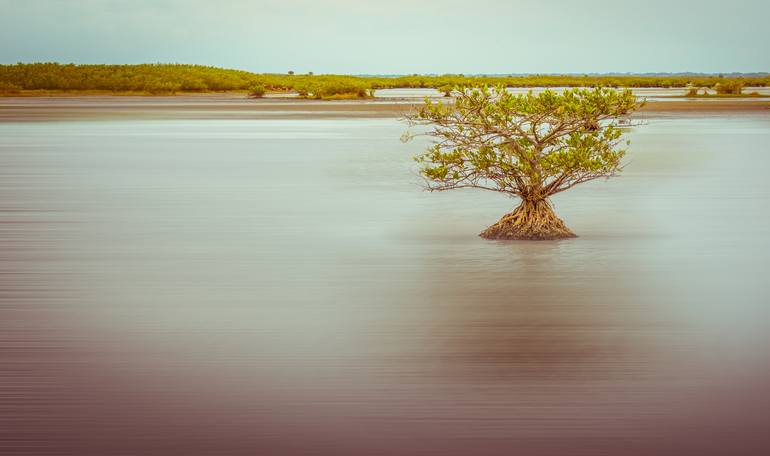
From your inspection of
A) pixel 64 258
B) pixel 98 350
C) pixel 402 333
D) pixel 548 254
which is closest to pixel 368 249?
pixel 548 254

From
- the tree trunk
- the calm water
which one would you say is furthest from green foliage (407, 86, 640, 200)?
the calm water

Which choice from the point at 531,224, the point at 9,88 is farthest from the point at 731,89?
the point at 531,224

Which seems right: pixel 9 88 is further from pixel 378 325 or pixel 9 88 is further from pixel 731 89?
pixel 378 325

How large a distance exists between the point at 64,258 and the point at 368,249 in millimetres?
3756

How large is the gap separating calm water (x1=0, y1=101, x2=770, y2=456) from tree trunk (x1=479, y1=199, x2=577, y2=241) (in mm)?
309

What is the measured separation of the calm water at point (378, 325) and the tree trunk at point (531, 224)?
1.01 ft

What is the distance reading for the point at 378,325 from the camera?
830 centimetres

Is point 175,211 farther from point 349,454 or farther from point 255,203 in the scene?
point 349,454

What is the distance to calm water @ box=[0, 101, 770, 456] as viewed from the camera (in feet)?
18.5

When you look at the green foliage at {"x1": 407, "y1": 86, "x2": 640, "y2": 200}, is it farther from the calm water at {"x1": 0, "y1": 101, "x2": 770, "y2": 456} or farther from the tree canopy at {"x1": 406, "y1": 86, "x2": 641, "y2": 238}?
the calm water at {"x1": 0, "y1": 101, "x2": 770, "y2": 456}

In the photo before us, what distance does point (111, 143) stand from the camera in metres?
32.0

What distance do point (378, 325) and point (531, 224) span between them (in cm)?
474

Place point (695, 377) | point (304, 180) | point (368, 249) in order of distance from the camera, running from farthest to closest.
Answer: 1. point (304, 180)
2. point (368, 249)
3. point (695, 377)

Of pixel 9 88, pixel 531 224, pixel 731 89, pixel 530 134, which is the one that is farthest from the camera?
pixel 9 88
